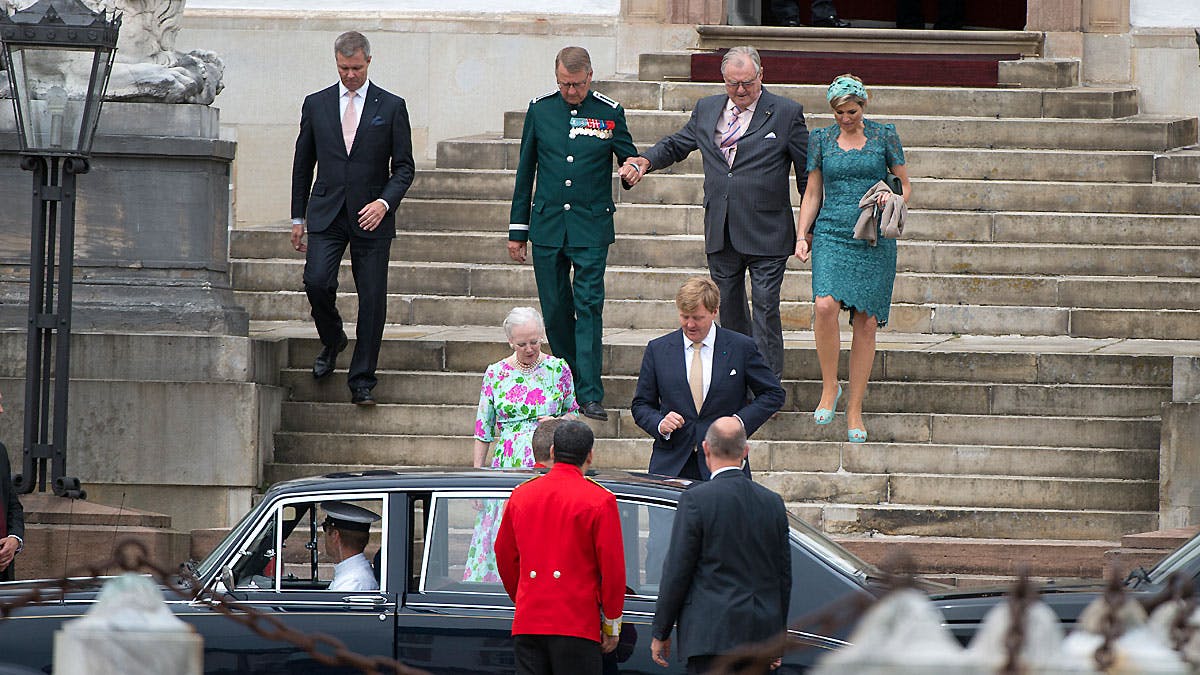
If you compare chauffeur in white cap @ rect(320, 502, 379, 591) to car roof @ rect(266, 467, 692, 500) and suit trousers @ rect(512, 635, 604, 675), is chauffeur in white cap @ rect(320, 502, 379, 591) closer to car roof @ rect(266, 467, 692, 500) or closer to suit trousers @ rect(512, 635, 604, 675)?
car roof @ rect(266, 467, 692, 500)

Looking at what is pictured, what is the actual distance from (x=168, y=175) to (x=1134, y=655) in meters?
9.62

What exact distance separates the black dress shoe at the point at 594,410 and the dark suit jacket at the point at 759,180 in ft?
3.75

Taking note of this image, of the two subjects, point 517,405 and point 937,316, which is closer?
point 517,405

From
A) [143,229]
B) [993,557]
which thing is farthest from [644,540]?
[143,229]

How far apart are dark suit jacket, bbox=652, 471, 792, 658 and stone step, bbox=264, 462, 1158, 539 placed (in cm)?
475

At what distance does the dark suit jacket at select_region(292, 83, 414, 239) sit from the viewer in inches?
483

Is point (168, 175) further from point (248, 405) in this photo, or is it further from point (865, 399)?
point (865, 399)

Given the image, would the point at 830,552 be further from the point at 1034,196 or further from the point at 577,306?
the point at 1034,196

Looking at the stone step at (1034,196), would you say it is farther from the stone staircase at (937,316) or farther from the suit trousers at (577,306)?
the suit trousers at (577,306)

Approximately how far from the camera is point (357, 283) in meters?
12.4

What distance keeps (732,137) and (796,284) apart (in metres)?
3.07

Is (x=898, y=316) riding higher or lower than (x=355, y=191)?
lower

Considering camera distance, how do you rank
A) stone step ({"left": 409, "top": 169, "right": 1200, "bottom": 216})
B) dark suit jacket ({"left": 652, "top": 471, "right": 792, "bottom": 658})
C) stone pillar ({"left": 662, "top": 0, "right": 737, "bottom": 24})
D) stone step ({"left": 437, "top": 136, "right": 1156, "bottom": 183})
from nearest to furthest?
1. dark suit jacket ({"left": 652, "top": 471, "right": 792, "bottom": 658})
2. stone step ({"left": 409, "top": 169, "right": 1200, "bottom": 216})
3. stone step ({"left": 437, "top": 136, "right": 1156, "bottom": 183})
4. stone pillar ({"left": 662, "top": 0, "right": 737, "bottom": 24})

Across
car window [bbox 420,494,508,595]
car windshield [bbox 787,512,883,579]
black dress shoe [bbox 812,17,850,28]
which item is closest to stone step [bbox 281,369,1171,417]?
car windshield [bbox 787,512,883,579]
